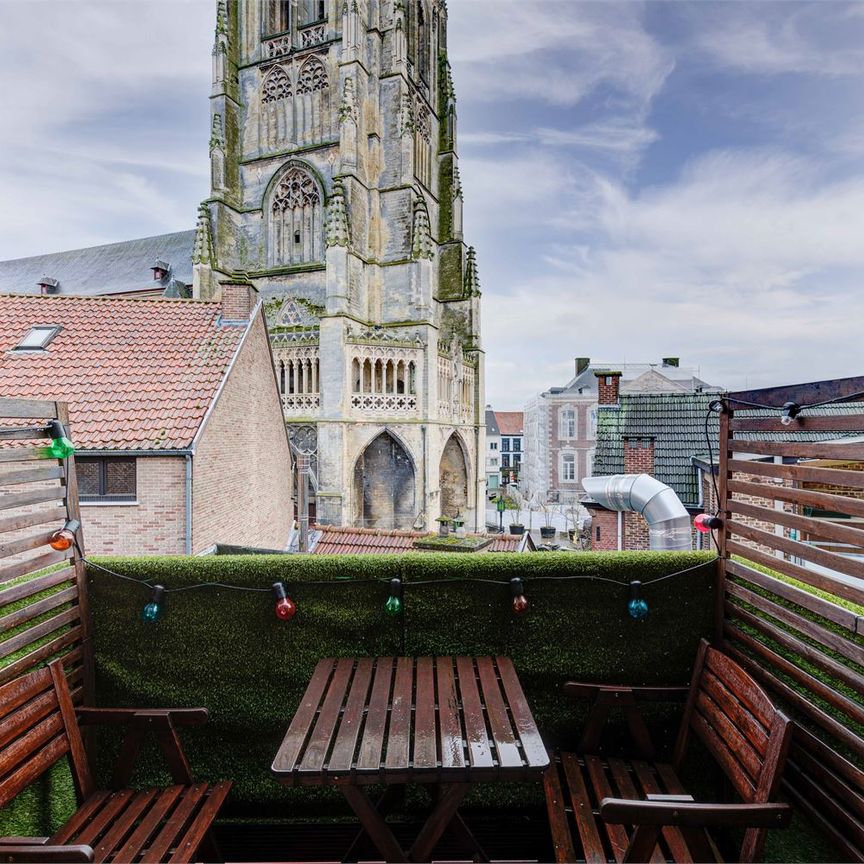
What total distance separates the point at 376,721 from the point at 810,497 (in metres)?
2.72

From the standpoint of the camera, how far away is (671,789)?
3.32m

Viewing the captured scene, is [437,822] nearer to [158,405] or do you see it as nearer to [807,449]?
[807,449]

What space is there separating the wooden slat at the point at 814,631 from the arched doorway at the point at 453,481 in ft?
77.0

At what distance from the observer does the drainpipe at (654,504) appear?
22.9 feet

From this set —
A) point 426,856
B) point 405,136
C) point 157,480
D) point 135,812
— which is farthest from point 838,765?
point 405,136

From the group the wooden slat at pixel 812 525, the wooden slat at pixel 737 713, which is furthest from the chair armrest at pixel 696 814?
the wooden slat at pixel 812 525

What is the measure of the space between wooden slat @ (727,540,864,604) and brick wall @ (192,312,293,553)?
24.7 feet

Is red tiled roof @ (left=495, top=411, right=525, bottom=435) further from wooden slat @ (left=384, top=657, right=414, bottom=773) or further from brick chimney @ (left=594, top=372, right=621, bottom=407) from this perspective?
wooden slat @ (left=384, top=657, right=414, bottom=773)

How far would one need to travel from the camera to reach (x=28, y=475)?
342 cm

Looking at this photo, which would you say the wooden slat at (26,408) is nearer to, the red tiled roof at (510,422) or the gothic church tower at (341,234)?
the gothic church tower at (341,234)

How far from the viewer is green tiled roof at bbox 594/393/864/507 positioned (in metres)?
11.3

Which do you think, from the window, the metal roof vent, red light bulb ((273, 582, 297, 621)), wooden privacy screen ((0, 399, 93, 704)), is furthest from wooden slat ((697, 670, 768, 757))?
the metal roof vent

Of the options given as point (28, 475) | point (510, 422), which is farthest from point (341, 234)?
point (510, 422)

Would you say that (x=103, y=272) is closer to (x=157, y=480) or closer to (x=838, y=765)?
(x=157, y=480)
